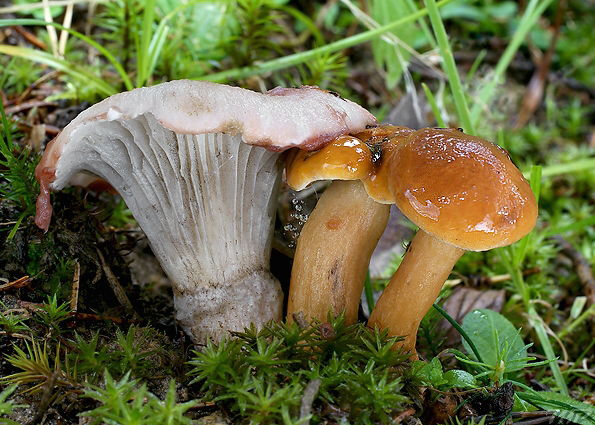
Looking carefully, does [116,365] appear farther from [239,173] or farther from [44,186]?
[239,173]

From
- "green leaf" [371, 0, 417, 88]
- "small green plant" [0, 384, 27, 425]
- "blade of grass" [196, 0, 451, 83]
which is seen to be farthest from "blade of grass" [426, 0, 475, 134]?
"small green plant" [0, 384, 27, 425]

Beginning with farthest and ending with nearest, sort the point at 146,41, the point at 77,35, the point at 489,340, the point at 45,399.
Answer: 1. the point at 146,41
2. the point at 77,35
3. the point at 489,340
4. the point at 45,399

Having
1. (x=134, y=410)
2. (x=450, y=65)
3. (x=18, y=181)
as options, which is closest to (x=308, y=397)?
(x=134, y=410)

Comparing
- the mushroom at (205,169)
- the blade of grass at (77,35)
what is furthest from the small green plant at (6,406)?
the blade of grass at (77,35)

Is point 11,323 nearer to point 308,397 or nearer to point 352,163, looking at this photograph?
point 308,397

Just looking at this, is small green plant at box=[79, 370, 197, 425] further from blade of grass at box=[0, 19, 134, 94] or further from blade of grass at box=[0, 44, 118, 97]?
blade of grass at box=[0, 44, 118, 97]

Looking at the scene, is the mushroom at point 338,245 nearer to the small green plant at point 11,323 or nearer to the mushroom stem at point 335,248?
the mushroom stem at point 335,248
